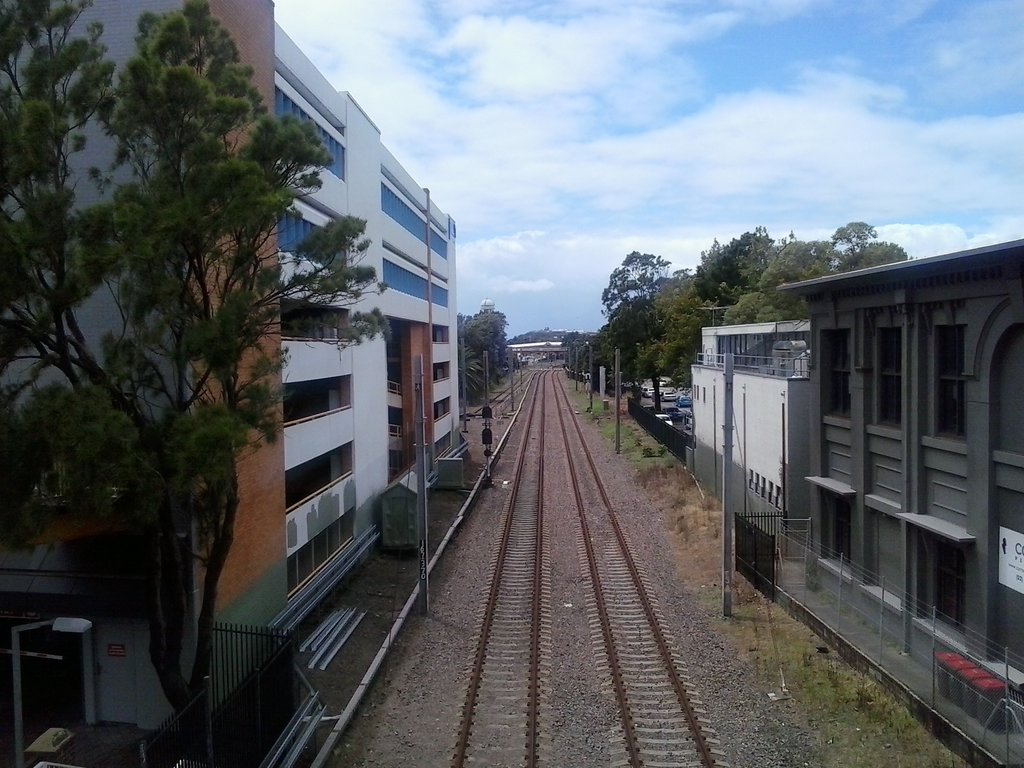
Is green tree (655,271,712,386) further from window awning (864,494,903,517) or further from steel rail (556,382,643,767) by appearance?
window awning (864,494,903,517)

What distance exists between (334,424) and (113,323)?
27.0 feet

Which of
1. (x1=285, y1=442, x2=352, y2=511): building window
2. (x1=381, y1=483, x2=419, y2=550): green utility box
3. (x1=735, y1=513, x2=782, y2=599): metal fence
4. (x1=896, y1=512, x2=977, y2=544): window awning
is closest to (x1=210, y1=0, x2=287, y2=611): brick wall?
(x1=285, y1=442, x2=352, y2=511): building window

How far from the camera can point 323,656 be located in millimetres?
15477

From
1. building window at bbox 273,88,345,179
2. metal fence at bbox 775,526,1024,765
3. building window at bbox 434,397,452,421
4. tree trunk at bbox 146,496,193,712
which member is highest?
building window at bbox 273,88,345,179

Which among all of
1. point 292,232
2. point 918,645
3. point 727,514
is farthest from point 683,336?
point 918,645

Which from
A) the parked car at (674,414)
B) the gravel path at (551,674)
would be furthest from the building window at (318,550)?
the parked car at (674,414)

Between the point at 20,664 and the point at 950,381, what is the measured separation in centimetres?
1366

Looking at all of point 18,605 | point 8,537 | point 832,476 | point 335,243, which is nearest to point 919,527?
point 832,476

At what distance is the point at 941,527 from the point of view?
43.0 ft

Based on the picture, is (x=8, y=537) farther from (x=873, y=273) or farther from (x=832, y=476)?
(x=832, y=476)

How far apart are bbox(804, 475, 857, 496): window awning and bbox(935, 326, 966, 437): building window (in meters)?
3.14

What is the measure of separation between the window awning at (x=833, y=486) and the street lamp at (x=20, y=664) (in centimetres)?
1288

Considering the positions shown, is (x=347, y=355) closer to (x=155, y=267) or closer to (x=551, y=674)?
(x=551, y=674)

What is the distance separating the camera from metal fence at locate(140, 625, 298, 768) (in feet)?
32.0
